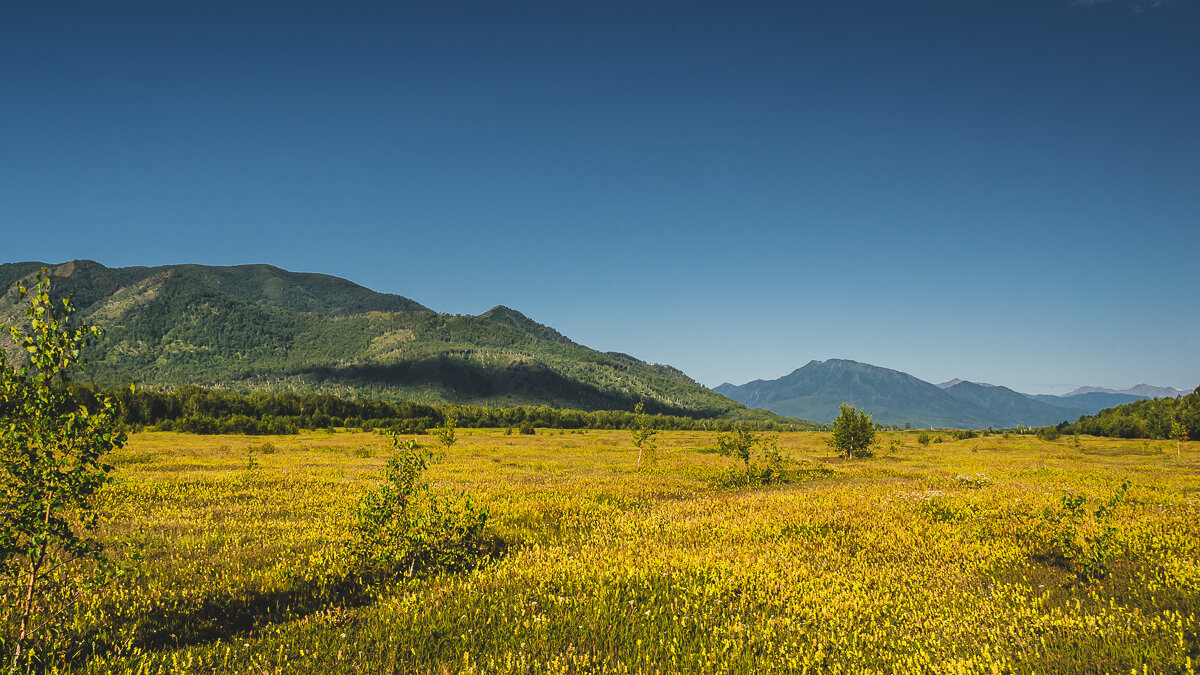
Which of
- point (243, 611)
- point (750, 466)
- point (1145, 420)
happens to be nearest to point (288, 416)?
point (750, 466)

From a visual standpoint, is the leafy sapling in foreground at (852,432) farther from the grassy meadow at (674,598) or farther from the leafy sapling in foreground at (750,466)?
the grassy meadow at (674,598)

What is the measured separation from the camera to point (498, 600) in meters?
9.19

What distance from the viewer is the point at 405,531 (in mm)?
11078

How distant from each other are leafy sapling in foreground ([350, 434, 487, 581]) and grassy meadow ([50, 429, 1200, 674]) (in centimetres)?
61

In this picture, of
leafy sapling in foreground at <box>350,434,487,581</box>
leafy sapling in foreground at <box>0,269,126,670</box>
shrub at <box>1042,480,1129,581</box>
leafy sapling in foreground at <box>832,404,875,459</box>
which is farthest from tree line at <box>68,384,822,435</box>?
leafy sapling in foreground at <box>0,269,126,670</box>

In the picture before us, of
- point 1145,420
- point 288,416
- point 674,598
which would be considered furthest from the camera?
Result: point 288,416

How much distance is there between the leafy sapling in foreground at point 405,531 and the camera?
10906 millimetres

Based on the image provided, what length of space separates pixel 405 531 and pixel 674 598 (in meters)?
5.58

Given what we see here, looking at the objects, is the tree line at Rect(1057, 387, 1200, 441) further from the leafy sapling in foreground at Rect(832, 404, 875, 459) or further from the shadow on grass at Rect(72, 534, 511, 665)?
the shadow on grass at Rect(72, 534, 511, 665)

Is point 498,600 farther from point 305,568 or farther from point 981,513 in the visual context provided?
point 981,513

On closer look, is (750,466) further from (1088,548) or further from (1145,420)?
(1145,420)

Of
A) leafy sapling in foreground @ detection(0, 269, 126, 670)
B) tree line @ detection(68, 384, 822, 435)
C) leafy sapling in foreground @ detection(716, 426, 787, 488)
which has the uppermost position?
leafy sapling in foreground @ detection(0, 269, 126, 670)

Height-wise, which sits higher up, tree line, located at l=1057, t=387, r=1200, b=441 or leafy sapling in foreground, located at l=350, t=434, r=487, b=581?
tree line, located at l=1057, t=387, r=1200, b=441

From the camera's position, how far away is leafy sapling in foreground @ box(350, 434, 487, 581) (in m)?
10.9
